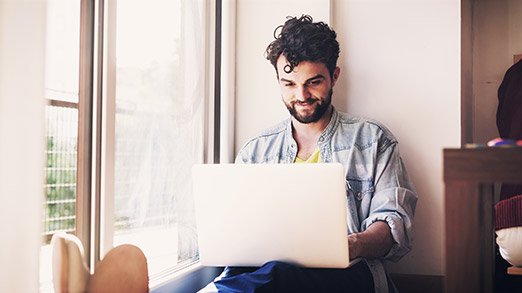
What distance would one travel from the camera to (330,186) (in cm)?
133

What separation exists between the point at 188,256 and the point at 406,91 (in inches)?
46.5

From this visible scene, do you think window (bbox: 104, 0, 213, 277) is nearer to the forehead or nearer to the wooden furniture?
the forehead

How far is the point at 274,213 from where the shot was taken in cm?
138

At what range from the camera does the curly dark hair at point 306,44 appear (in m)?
2.08

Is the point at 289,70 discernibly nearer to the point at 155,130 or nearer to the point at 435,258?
the point at 155,130

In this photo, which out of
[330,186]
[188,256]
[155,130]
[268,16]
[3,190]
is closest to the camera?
[3,190]

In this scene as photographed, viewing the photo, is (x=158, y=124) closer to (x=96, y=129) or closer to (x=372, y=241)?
(x=96, y=129)

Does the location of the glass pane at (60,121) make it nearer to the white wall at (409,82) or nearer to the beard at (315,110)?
the beard at (315,110)

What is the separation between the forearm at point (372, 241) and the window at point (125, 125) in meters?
0.70

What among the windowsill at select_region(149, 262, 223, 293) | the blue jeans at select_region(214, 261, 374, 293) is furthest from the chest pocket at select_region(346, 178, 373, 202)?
the windowsill at select_region(149, 262, 223, 293)

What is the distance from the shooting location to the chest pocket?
196cm

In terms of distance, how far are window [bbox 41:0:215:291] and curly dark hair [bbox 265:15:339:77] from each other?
1.25ft

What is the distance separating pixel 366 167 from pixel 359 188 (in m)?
0.09

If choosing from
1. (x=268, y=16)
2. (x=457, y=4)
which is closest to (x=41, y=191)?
(x=268, y=16)
